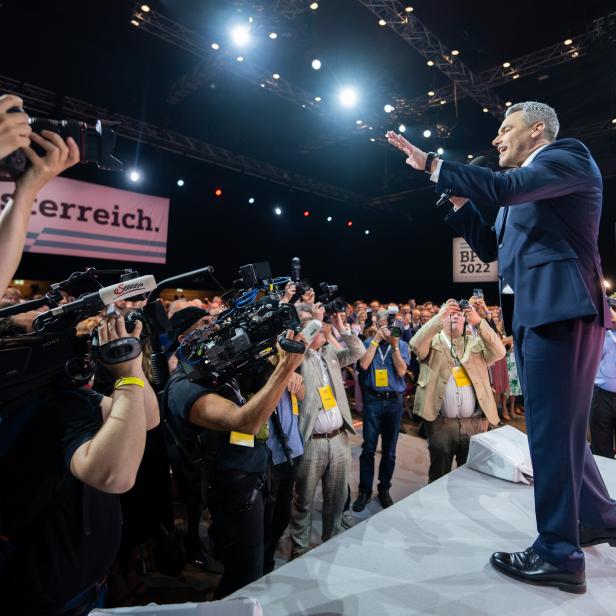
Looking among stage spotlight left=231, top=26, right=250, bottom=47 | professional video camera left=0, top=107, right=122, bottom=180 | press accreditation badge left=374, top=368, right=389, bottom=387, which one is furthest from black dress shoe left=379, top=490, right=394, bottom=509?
stage spotlight left=231, top=26, right=250, bottom=47

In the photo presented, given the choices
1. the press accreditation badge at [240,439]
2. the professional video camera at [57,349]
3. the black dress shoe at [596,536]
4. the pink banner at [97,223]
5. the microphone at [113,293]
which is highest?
the pink banner at [97,223]

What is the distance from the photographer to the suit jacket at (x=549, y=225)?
3.82 feet

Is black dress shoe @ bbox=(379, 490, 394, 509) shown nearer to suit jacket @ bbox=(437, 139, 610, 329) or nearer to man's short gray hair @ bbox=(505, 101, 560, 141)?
suit jacket @ bbox=(437, 139, 610, 329)

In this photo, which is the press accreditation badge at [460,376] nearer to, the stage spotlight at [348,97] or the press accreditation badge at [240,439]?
the press accreditation badge at [240,439]

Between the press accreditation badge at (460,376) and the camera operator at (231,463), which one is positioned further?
the press accreditation badge at (460,376)

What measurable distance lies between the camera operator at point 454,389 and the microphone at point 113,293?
8.31 feet

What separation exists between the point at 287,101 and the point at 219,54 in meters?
2.22

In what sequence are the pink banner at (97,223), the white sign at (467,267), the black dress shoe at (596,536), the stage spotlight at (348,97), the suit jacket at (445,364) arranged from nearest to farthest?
1. the black dress shoe at (596,536)
2. the suit jacket at (445,364)
3. the pink banner at (97,223)
4. the stage spotlight at (348,97)
5. the white sign at (467,267)

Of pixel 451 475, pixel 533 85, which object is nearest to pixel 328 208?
pixel 533 85

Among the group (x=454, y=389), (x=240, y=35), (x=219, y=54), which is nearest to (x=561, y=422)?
(x=454, y=389)

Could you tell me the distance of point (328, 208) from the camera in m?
13.2

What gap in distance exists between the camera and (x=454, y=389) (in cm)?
321

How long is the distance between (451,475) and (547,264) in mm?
1317

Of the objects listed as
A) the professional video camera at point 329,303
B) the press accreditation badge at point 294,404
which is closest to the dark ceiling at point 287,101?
the professional video camera at point 329,303
